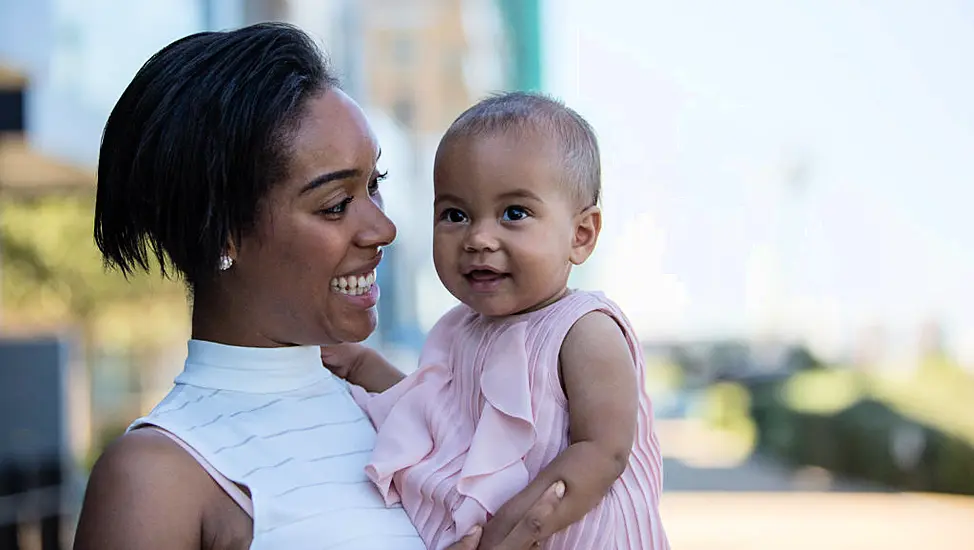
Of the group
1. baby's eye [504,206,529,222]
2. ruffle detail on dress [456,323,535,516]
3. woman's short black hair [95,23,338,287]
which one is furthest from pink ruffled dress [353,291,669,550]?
woman's short black hair [95,23,338,287]

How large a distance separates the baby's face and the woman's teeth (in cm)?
12

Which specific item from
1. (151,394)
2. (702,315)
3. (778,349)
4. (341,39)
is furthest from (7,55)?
(702,315)

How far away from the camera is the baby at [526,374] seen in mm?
1633

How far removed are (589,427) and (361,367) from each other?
2.08 ft

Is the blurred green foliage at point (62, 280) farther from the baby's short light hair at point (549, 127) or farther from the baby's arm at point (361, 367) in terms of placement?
the baby's short light hair at point (549, 127)

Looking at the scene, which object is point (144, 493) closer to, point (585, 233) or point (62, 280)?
point (585, 233)

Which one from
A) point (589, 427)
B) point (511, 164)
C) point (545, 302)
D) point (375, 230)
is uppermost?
point (511, 164)

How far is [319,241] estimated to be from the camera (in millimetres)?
1698

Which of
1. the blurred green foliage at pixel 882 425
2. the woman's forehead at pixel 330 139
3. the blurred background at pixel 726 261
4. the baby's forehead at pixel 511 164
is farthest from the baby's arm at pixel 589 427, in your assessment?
the blurred green foliage at pixel 882 425

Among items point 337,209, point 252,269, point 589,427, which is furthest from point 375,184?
point 589,427

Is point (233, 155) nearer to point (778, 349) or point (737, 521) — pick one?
point (737, 521)

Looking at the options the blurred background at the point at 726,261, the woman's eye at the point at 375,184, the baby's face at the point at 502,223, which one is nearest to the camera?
the baby's face at the point at 502,223

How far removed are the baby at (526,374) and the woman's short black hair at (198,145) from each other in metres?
0.27

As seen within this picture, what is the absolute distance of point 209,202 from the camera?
1.63 m
